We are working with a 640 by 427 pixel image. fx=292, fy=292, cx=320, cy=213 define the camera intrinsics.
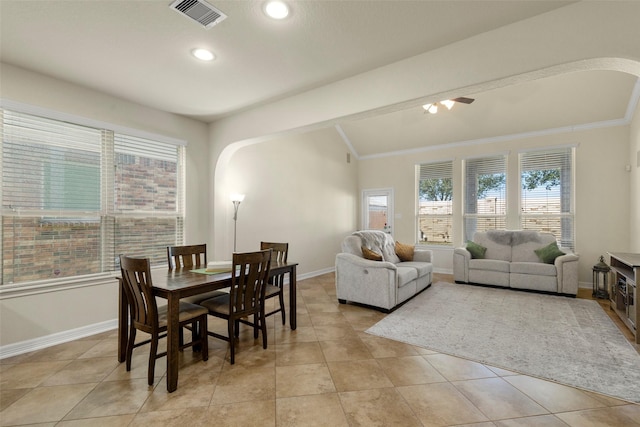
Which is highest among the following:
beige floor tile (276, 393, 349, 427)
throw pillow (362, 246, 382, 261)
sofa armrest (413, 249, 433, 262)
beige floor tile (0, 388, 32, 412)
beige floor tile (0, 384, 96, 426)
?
throw pillow (362, 246, 382, 261)

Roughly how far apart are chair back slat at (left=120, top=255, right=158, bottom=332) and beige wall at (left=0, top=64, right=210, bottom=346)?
1384 millimetres

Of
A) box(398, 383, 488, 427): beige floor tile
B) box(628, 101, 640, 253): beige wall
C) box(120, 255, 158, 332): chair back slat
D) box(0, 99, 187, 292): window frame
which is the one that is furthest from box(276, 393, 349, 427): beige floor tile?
box(628, 101, 640, 253): beige wall

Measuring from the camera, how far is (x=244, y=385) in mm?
2246

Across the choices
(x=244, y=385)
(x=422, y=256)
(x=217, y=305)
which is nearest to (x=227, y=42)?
(x=217, y=305)

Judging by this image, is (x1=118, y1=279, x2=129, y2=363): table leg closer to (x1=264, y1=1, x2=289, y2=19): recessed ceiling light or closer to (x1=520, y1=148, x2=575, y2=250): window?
(x1=264, y1=1, x2=289, y2=19): recessed ceiling light

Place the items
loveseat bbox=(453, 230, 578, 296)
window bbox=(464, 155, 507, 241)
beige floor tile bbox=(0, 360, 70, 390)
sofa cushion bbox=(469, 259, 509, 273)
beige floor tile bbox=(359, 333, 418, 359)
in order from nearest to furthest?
beige floor tile bbox=(0, 360, 70, 390), beige floor tile bbox=(359, 333, 418, 359), loveseat bbox=(453, 230, 578, 296), sofa cushion bbox=(469, 259, 509, 273), window bbox=(464, 155, 507, 241)

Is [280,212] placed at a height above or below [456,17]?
below

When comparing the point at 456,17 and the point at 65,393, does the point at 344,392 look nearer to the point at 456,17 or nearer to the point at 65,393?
the point at 65,393

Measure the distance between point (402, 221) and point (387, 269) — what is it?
3.44m

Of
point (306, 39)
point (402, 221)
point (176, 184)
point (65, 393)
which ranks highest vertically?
point (306, 39)

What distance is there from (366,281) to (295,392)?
2108mm

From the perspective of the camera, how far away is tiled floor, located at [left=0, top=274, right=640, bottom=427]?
6.16 feet

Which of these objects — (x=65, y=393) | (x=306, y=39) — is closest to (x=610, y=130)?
(x=306, y=39)

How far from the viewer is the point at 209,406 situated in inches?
78.6
